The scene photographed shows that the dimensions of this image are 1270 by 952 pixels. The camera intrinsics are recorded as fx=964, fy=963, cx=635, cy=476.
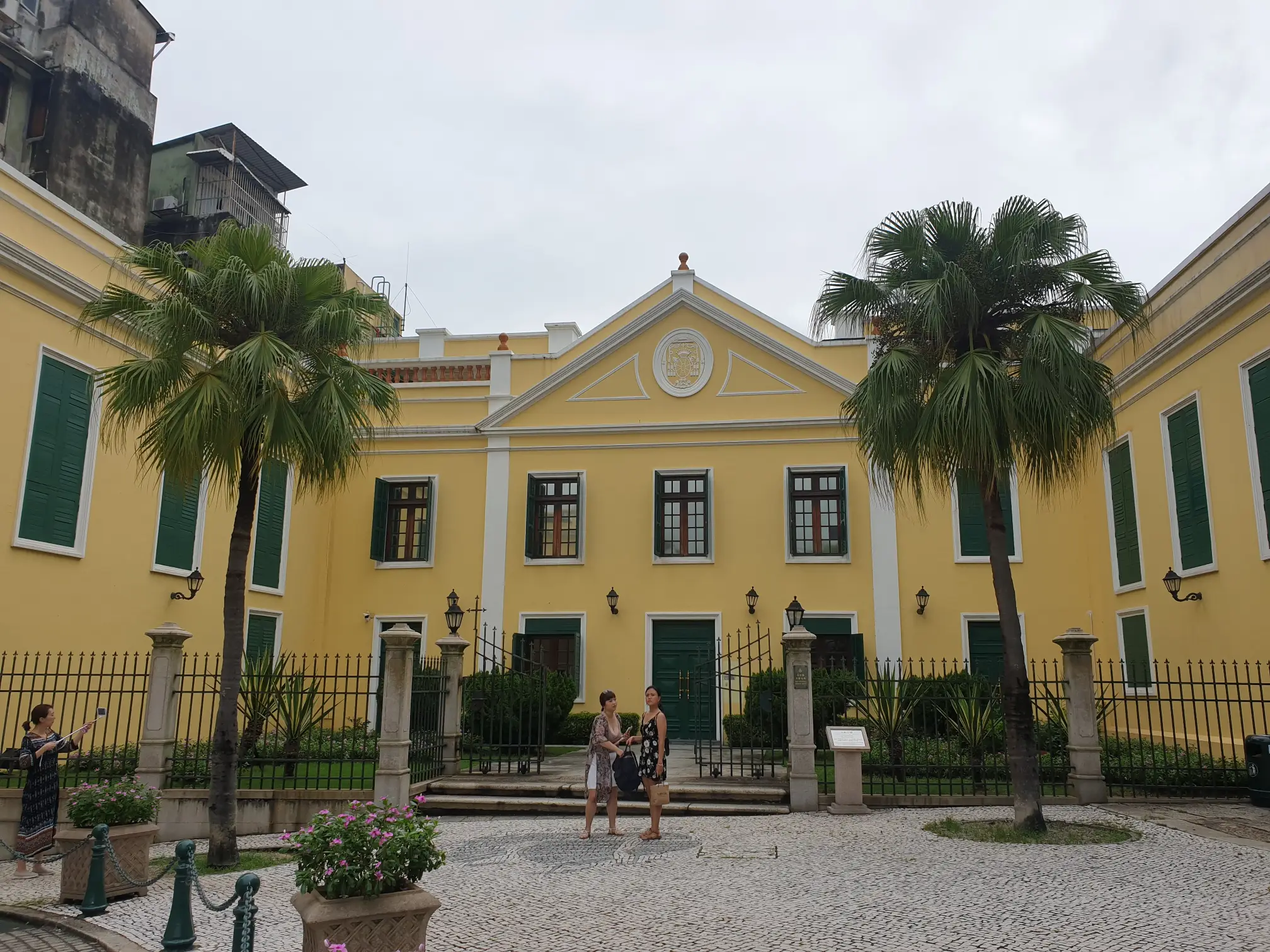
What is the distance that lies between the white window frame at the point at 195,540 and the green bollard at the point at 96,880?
8.82m

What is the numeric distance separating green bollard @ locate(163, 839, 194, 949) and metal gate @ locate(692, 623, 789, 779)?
7.13 meters

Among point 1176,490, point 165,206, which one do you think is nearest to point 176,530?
point 165,206

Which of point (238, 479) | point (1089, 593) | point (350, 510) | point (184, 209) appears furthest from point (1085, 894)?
point (184, 209)

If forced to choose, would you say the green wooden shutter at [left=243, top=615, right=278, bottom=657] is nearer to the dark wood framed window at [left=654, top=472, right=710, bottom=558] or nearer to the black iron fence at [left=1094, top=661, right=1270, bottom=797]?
the dark wood framed window at [left=654, top=472, right=710, bottom=558]

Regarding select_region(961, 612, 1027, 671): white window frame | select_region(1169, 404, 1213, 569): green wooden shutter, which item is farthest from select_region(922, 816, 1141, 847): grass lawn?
select_region(961, 612, 1027, 671): white window frame

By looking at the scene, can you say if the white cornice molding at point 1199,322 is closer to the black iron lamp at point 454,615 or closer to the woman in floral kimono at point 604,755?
the woman in floral kimono at point 604,755

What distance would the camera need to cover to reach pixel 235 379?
29.7 ft

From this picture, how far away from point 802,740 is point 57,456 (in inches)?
428

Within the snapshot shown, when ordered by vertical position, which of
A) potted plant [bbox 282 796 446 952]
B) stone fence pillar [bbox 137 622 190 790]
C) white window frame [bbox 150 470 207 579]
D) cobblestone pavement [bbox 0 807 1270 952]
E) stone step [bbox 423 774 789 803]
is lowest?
cobblestone pavement [bbox 0 807 1270 952]

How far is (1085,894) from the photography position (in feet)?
23.3

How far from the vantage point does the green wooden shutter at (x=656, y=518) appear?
19.0m

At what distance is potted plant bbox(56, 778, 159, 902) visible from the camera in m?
7.83

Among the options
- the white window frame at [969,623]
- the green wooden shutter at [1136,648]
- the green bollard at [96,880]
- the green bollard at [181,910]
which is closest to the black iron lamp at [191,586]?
the green bollard at [96,880]

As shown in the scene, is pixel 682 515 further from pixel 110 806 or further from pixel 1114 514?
pixel 110 806
